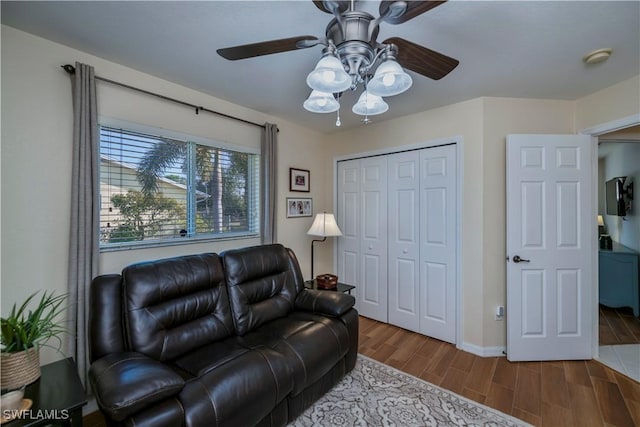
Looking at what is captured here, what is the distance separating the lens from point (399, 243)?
10.4ft

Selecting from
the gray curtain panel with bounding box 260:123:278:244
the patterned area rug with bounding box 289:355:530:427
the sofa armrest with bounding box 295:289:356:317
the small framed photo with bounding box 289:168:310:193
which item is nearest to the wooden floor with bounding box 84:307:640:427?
the patterned area rug with bounding box 289:355:530:427

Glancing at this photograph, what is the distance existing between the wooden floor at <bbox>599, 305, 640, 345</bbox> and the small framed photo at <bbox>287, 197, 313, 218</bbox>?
3375 mm

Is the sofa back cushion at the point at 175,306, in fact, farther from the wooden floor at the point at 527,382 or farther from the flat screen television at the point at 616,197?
the flat screen television at the point at 616,197

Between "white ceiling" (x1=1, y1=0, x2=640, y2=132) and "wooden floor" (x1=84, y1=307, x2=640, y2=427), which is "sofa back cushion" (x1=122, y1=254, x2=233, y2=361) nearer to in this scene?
"wooden floor" (x1=84, y1=307, x2=640, y2=427)

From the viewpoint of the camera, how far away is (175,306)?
5.90 feet

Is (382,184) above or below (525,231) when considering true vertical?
above

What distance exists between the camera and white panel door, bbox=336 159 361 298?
140 inches

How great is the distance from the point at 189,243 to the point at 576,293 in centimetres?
350

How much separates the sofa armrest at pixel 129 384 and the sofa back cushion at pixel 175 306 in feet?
0.75

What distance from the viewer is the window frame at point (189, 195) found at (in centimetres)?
198

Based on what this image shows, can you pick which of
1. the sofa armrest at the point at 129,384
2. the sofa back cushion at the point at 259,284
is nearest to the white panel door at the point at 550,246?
the sofa back cushion at the point at 259,284

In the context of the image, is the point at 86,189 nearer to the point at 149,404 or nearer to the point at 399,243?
the point at 149,404

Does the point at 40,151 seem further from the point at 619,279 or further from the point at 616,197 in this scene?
the point at 616,197

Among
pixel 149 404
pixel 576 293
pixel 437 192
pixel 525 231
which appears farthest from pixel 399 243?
pixel 149 404
